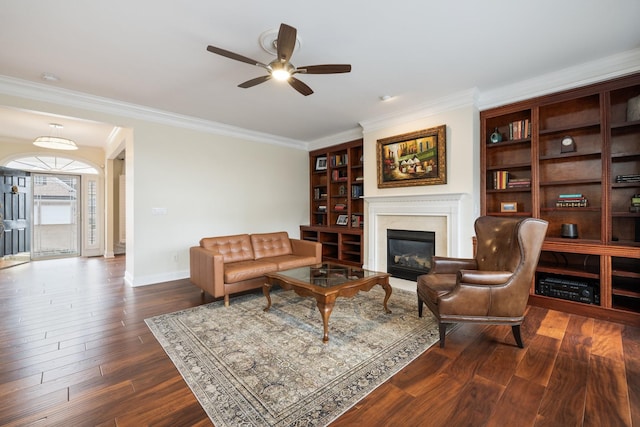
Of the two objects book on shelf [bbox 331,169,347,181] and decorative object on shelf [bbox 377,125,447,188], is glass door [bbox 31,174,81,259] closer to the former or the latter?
book on shelf [bbox 331,169,347,181]

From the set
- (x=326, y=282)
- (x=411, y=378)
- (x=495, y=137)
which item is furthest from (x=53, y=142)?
(x=495, y=137)

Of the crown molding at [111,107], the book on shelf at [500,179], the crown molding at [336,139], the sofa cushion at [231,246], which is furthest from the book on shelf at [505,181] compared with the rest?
the crown molding at [111,107]

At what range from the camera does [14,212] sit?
19.8ft

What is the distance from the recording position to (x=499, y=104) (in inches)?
143

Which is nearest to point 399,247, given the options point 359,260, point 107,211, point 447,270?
point 359,260

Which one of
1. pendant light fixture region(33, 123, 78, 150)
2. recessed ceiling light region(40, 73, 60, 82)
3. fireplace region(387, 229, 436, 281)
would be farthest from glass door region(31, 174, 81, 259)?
fireplace region(387, 229, 436, 281)

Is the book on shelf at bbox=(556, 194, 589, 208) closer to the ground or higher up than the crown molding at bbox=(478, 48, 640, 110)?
closer to the ground

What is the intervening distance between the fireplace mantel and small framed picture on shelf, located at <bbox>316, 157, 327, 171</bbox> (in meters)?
1.63

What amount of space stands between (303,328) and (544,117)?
393 centimetres

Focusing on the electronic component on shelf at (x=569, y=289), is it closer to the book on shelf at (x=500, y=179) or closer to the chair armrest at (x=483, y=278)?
the book on shelf at (x=500, y=179)

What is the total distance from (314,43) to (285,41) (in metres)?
0.54

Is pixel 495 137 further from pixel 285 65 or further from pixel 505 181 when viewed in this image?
pixel 285 65

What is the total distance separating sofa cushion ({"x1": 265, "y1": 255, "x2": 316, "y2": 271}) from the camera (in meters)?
3.79

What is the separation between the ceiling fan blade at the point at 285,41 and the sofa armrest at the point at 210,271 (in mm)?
2190
